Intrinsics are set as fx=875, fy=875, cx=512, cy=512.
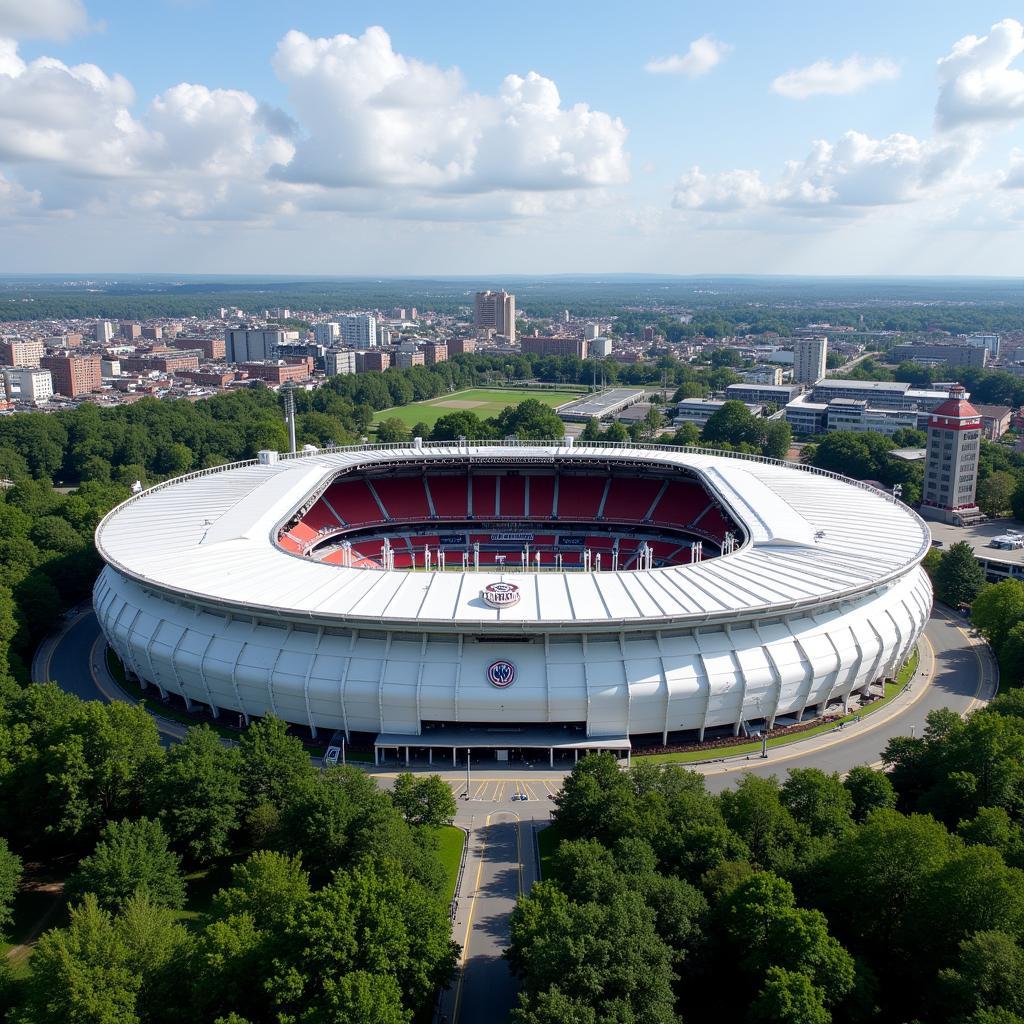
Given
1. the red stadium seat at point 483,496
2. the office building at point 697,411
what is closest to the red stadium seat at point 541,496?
the red stadium seat at point 483,496

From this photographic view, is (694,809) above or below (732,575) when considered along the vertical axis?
below

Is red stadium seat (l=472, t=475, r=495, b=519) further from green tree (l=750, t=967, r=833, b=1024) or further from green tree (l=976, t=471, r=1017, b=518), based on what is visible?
green tree (l=750, t=967, r=833, b=1024)

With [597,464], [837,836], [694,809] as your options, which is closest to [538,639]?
[694,809]

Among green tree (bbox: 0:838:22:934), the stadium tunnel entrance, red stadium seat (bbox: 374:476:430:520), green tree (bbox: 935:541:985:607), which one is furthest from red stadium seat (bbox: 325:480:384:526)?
green tree (bbox: 935:541:985:607)

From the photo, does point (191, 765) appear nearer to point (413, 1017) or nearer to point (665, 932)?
point (413, 1017)

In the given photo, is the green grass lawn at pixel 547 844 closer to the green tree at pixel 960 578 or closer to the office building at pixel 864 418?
the green tree at pixel 960 578

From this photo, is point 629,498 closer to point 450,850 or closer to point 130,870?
point 450,850

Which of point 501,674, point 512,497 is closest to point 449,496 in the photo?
point 512,497
